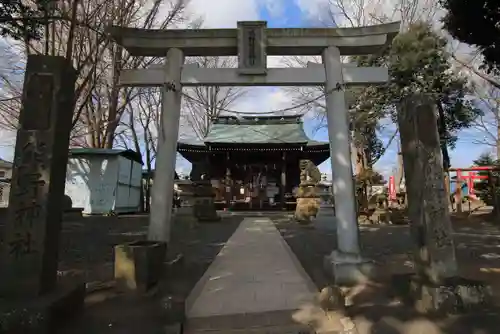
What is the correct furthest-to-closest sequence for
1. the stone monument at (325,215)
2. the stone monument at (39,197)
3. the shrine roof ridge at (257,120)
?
the shrine roof ridge at (257,120) → the stone monument at (325,215) → the stone monument at (39,197)

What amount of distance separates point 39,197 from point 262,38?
4119 mm

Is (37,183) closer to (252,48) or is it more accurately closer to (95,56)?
(252,48)

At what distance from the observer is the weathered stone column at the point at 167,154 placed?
5820 millimetres

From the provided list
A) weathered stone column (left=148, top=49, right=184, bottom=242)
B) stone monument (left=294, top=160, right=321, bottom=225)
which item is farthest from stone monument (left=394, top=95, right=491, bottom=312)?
stone monument (left=294, top=160, right=321, bottom=225)

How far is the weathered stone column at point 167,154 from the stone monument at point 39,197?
6.28ft

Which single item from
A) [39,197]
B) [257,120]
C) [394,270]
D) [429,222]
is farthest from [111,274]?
[257,120]

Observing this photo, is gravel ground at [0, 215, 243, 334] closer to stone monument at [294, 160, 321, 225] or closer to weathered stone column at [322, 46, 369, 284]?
weathered stone column at [322, 46, 369, 284]

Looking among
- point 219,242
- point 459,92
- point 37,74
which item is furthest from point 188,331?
point 459,92

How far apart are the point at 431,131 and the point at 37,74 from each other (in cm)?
437

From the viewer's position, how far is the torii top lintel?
6.01 m

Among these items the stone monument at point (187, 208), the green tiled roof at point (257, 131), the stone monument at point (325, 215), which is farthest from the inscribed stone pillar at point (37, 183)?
the green tiled roof at point (257, 131)

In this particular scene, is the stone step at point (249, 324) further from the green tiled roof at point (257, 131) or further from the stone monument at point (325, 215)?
the green tiled roof at point (257, 131)

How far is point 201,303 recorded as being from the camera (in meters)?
4.26

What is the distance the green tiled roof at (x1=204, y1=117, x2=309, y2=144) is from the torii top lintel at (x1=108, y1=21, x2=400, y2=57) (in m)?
14.2
